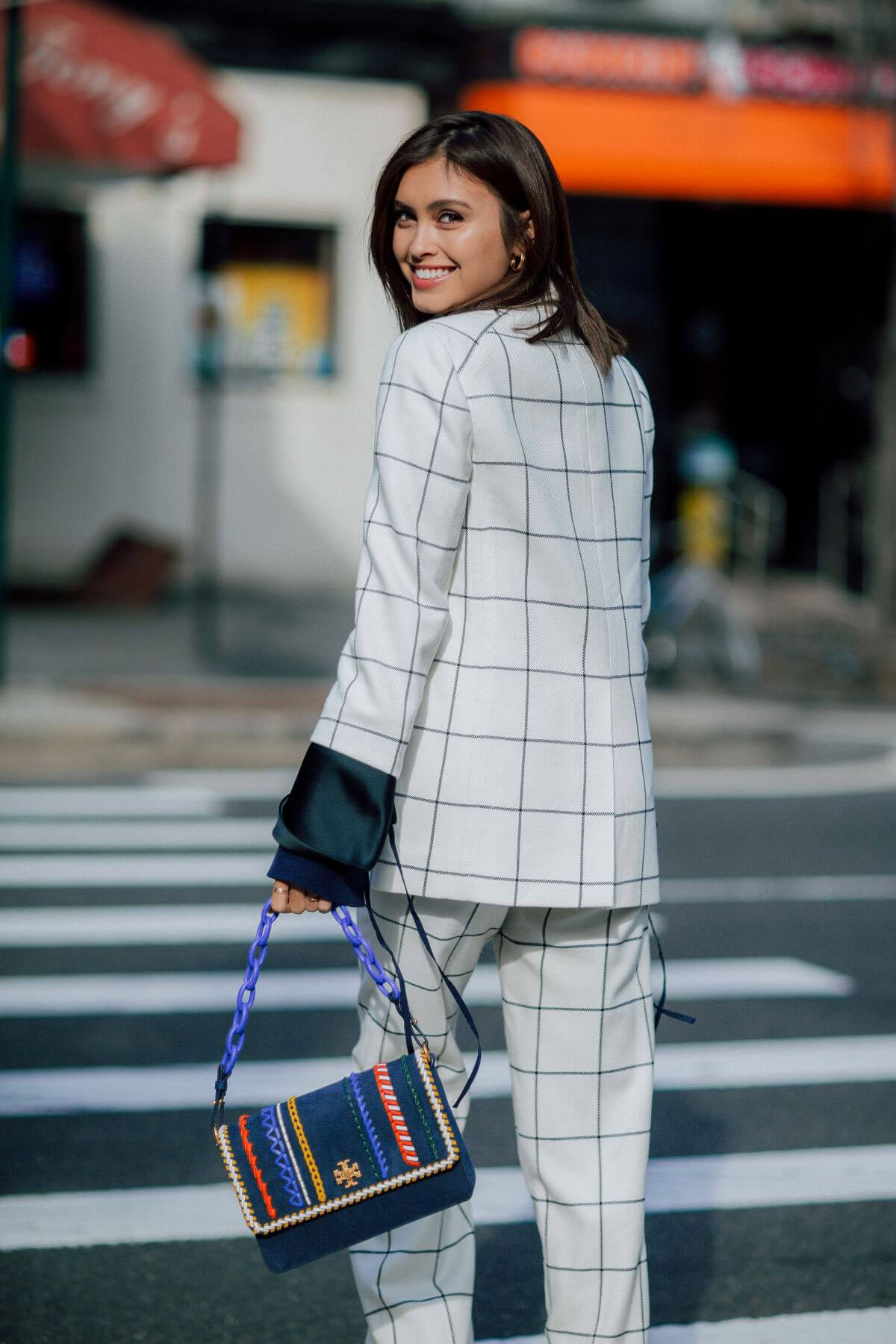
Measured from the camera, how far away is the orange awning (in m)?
15.9

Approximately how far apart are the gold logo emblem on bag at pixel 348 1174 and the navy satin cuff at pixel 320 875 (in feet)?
1.13

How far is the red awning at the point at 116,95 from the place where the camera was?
12.3 metres

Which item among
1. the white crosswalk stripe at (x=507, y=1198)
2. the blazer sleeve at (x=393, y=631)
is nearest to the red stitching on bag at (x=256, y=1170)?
the blazer sleeve at (x=393, y=631)

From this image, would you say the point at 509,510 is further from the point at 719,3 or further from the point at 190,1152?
the point at 719,3

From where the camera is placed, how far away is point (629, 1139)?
2.54 meters

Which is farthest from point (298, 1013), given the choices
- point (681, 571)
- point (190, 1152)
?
point (681, 571)

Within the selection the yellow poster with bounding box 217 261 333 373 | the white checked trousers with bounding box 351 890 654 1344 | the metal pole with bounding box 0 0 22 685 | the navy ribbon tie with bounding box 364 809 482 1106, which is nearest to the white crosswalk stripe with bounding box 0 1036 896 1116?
the white checked trousers with bounding box 351 890 654 1344

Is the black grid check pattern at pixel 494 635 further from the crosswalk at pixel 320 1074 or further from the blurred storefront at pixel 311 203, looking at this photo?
the blurred storefront at pixel 311 203

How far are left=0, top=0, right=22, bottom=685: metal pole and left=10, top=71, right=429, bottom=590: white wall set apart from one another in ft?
17.4

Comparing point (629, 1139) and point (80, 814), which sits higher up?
point (629, 1139)

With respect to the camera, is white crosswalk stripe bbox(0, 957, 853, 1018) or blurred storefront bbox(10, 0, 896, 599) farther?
blurred storefront bbox(10, 0, 896, 599)

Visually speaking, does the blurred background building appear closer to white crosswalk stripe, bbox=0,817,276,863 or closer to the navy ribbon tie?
white crosswalk stripe, bbox=0,817,276,863

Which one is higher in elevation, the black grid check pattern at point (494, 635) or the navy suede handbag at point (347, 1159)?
the black grid check pattern at point (494, 635)

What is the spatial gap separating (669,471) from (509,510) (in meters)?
16.2
